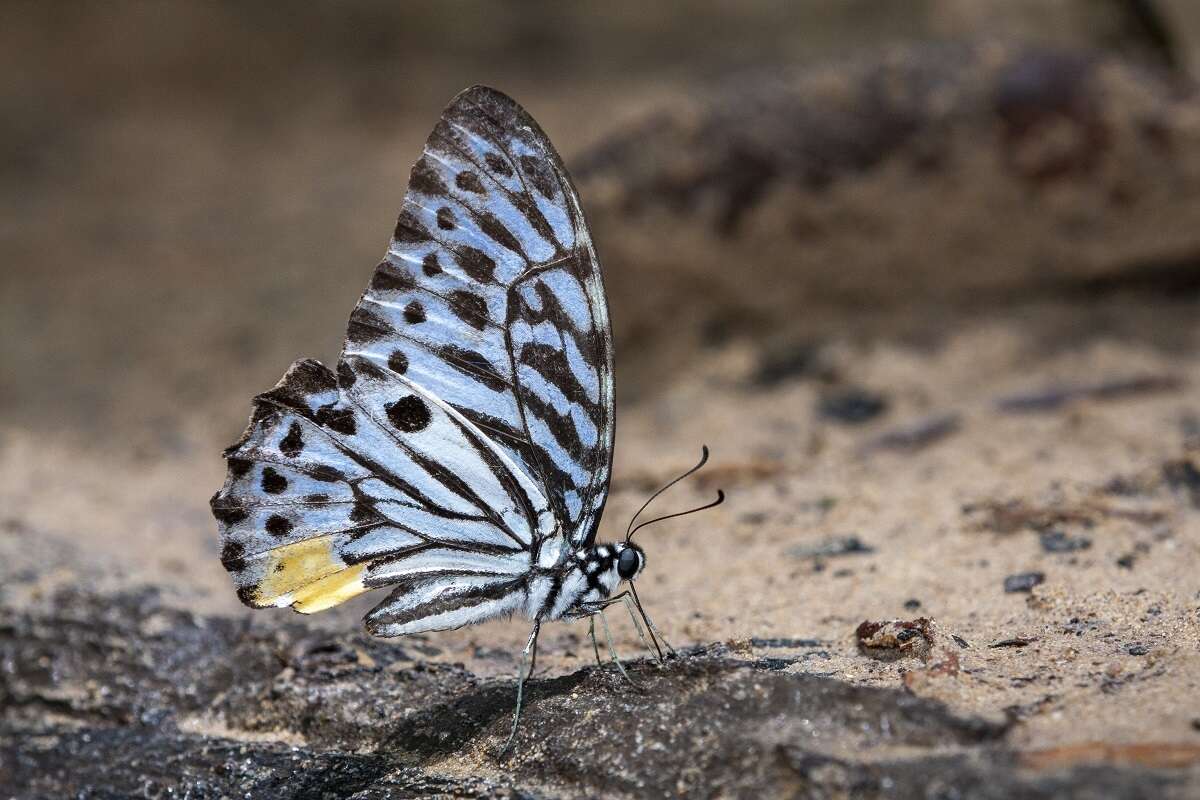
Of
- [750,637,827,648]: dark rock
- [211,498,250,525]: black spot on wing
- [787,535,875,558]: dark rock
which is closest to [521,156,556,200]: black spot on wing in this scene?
[211,498,250,525]: black spot on wing

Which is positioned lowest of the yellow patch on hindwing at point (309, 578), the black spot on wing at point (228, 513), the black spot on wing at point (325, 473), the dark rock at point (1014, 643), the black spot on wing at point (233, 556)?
the dark rock at point (1014, 643)

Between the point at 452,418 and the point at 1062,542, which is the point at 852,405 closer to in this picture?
the point at 1062,542

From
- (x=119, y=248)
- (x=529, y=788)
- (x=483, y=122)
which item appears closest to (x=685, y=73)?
(x=119, y=248)

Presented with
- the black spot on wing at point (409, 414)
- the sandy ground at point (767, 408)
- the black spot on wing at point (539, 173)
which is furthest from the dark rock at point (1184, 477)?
the black spot on wing at point (409, 414)

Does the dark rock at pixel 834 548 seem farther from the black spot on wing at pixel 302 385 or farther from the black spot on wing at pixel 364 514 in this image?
the black spot on wing at pixel 302 385

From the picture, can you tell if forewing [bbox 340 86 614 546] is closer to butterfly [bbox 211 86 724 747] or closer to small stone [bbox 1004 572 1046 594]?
butterfly [bbox 211 86 724 747]

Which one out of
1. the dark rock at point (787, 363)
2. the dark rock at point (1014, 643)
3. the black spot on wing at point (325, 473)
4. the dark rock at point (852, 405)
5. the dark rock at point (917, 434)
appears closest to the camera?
the dark rock at point (1014, 643)

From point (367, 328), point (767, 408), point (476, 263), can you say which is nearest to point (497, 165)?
point (476, 263)
